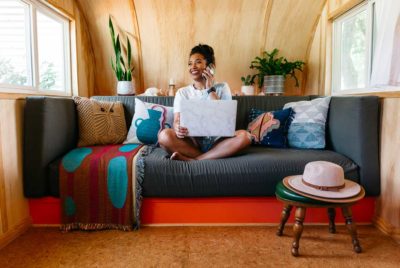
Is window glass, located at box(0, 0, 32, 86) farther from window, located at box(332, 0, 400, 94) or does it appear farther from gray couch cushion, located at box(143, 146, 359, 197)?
window, located at box(332, 0, 400, 94)

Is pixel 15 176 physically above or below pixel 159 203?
above

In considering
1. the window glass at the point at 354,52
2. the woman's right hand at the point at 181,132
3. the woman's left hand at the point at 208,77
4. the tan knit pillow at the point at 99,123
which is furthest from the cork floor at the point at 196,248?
the window glass at the point at 354,52

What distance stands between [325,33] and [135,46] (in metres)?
1.81

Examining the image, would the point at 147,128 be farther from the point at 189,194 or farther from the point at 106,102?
the point at 189,194

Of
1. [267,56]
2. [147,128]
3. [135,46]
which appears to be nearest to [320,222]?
[147,128]

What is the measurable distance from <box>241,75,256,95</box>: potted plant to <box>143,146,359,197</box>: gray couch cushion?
46.9 inches

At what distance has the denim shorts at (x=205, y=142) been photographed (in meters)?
1.82

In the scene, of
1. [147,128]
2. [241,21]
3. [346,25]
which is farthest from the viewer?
[241,21]

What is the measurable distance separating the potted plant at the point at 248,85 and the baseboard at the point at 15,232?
203 centimetres

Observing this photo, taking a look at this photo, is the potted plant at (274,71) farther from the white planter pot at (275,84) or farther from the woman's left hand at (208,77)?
the woman's left hand at (208,77)

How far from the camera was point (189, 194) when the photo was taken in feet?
5.24

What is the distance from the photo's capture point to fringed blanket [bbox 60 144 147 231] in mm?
1579

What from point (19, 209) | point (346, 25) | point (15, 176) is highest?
point (346, 25)

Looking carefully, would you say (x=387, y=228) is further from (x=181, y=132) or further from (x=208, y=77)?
(x=208, y=77)
